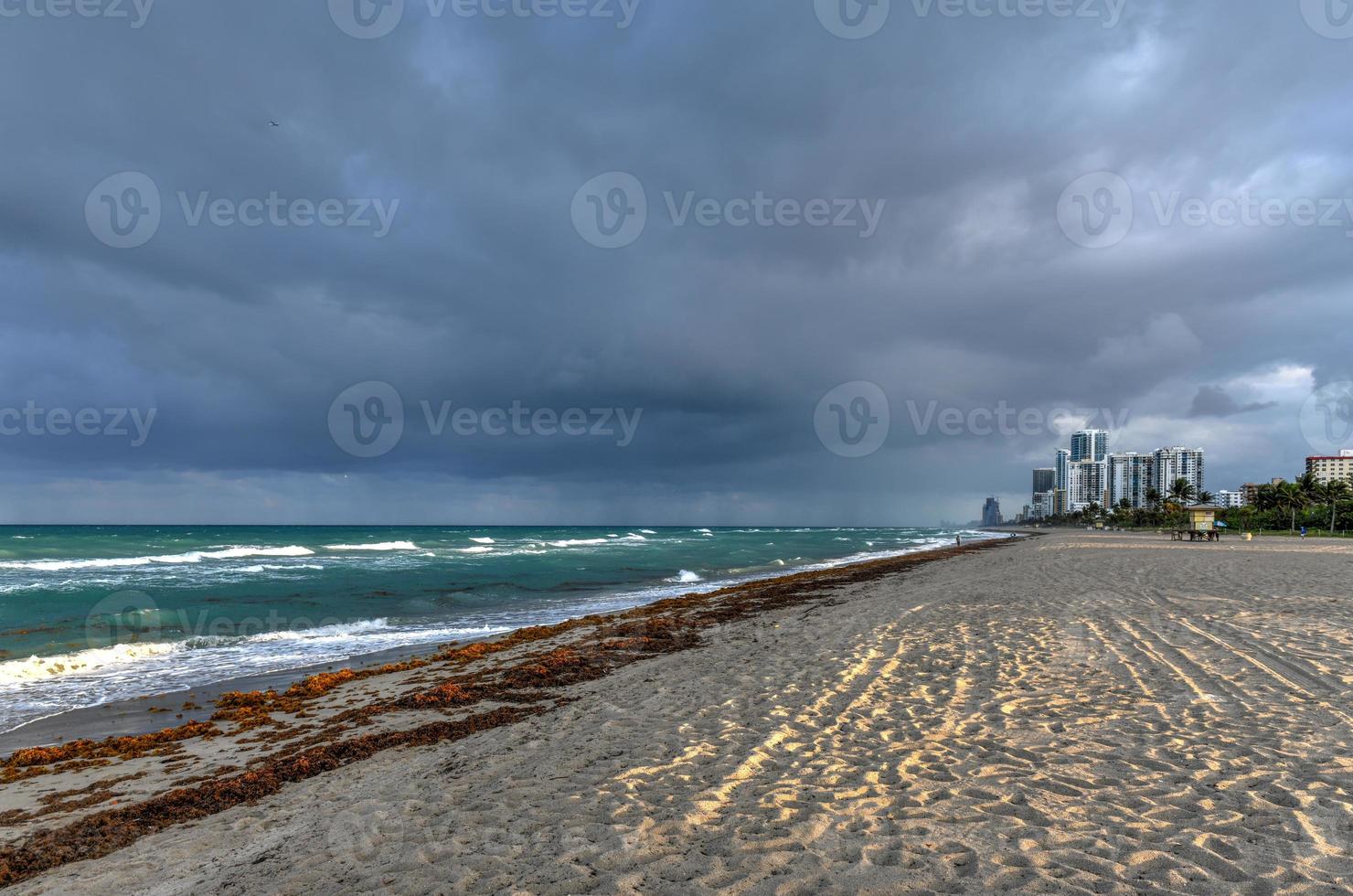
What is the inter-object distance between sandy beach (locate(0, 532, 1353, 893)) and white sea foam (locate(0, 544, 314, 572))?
42.4 meters

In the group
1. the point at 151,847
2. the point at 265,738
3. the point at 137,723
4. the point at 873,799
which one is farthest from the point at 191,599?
the point at 873,799

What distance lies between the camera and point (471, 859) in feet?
16.3

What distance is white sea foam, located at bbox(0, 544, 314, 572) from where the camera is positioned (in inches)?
1586

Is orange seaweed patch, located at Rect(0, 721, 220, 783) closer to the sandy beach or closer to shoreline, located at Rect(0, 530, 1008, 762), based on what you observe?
the sandy beach

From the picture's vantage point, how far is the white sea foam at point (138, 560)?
132 ft

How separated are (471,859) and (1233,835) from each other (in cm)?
569

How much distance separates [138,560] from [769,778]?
191 ft

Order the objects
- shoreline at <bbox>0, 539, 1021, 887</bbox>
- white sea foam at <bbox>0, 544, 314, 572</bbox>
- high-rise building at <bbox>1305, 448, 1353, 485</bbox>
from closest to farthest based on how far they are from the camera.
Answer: shoreline at <bbox>0, 539, 1021, 887</bbox> < white sea foam at <bbox>0, 544, 314, 572</bbox> < high-rise building at <bbox>1305, 448, 1353, 485</bbox>

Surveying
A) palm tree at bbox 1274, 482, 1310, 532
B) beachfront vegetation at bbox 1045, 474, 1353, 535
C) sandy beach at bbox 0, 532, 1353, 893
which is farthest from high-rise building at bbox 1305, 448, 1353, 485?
sandy beach at bbox 0, 532, 1353, 893

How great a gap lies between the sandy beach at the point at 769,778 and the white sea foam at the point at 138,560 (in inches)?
1671

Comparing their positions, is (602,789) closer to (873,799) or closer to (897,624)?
(873,799)

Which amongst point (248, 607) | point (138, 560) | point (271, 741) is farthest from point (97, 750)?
point (138, 560)

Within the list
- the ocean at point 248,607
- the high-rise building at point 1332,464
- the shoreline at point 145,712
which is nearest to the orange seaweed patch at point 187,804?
the shoreline at point 145,712

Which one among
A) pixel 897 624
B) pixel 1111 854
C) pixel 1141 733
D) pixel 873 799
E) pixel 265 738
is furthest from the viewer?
pixel 897 624
